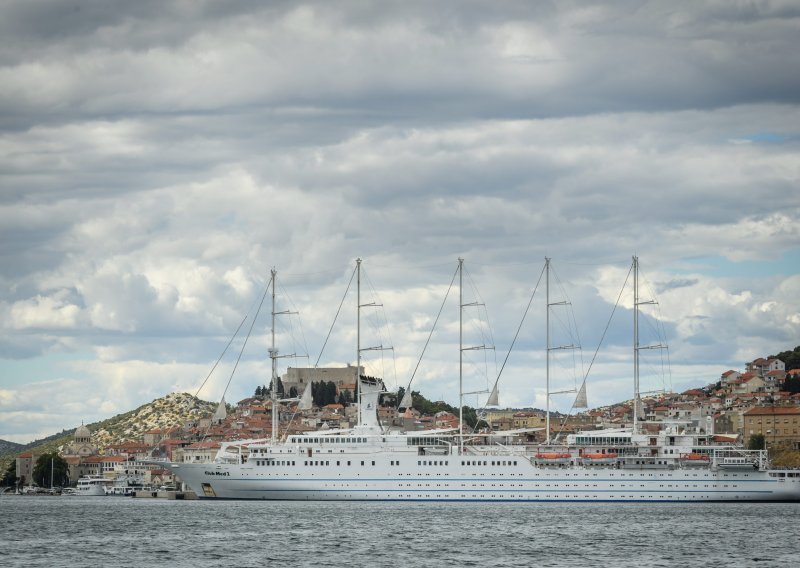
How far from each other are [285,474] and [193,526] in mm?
21141

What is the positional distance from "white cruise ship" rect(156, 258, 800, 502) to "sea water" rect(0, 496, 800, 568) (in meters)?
2.15

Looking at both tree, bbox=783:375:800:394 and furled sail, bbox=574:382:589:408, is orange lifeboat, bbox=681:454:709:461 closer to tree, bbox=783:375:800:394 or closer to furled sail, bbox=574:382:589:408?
furled sail, bbox=574:382:589:408

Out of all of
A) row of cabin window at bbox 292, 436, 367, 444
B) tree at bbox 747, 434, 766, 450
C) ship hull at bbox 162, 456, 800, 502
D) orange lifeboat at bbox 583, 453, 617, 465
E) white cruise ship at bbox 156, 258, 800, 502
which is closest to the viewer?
ship hull at bbox 162, 456, 800, 502

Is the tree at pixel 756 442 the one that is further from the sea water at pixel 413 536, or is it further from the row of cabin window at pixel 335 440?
the row of cabin window at pixel 335 440

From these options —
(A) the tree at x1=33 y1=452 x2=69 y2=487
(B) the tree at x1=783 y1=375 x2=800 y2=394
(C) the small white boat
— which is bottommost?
(C) the small white boat

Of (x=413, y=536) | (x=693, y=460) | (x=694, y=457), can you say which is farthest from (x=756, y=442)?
(x=413, y=536)

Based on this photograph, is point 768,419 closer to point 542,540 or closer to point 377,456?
point 377,456

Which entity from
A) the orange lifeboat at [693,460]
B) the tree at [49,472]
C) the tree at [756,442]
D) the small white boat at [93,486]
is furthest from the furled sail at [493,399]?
the tree at [49,472]

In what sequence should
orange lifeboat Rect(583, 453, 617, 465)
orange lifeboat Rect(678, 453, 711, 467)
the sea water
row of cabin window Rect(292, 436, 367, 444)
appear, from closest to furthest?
1. the sea water
2. orange lifeboat Rect(583, 453, 617, 465)
3. orange lifeboat Rect(678, 453, 711, 467)
4. row of cabin window Rect(292, 436, 367, 444)

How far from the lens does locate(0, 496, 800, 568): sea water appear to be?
169ft

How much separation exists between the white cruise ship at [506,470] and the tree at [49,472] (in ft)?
309

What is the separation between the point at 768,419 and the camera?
15388 cm

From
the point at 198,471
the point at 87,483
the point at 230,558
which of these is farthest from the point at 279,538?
the point at 87,483

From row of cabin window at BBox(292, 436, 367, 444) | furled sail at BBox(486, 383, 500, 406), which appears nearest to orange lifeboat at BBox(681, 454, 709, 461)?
furled sail at BBox(486, 383, 500, 406)
